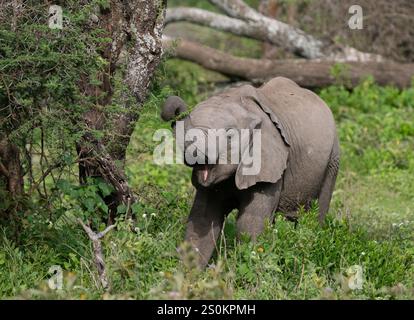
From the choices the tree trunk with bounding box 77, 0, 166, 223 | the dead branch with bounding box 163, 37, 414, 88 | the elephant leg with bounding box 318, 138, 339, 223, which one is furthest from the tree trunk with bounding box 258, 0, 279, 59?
the tree trunk with bounding box 77, 0, 166, 223

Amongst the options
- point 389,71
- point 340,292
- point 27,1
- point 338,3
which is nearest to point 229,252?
point 340,292

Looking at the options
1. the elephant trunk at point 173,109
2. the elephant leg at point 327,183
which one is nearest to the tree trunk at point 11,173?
the elephant trunk at point 173,109

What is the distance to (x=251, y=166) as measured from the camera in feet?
24.8

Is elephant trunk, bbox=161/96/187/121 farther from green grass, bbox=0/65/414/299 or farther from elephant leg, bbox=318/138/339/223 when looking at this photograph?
elephant leg, bbox=318/138/339/223

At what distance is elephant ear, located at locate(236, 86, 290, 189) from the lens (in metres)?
7.52

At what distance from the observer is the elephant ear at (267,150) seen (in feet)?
24.7

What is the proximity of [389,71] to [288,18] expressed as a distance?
9.09 feet

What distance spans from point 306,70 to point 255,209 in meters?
7.89

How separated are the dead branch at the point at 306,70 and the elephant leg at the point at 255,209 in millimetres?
7611

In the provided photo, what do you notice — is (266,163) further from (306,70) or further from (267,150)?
(306,70)

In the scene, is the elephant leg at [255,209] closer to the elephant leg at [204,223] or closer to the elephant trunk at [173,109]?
the elephant leg at [204,223]

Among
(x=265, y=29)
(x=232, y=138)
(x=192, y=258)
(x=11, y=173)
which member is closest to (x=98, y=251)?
(x=192, y=258)

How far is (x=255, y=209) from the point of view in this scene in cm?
772
